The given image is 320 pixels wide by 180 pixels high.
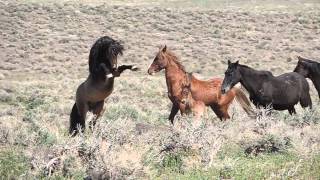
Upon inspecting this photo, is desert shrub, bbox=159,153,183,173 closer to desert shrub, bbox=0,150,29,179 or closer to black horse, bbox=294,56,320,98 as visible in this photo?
desert shrub, bbox=0,150,29,179

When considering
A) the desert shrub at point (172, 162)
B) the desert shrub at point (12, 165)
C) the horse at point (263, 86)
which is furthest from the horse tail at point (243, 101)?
the desert shrub at point (12, 165)

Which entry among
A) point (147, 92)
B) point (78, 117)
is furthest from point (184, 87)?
point (147, 92)

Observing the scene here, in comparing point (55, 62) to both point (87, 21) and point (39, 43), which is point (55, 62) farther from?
point (87, 21)

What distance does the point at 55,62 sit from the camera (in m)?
33.5

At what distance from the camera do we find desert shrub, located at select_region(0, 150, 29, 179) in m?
6.99

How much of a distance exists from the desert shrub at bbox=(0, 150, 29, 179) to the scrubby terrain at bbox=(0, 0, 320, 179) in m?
0.01

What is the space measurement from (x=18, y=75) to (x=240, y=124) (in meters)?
21.5

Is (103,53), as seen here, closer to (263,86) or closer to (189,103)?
(189,103)

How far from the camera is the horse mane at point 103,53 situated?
10.2m

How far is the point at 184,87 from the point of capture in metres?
11.0

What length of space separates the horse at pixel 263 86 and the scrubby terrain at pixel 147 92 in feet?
1.31

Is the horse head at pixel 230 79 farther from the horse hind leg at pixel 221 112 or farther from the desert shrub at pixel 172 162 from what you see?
the desert shrub at pixel 172 162

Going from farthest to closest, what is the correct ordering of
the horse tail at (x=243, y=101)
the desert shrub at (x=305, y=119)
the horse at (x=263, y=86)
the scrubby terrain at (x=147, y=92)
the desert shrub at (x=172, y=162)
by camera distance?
1. the horse tail at (x=243, y=101)
2. the horse at (x=263, y=86)
3. the desert shrub at (x=305, y=119)
4. the desert shrub at (x=172, y=162)
5. the scrubby terrain at (x=147, y=92)

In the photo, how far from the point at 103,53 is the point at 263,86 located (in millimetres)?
3450
